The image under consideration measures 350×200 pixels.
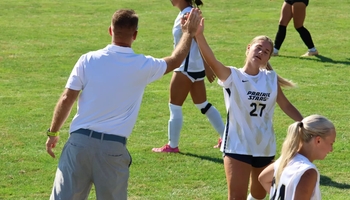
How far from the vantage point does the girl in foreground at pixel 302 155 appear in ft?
11.3

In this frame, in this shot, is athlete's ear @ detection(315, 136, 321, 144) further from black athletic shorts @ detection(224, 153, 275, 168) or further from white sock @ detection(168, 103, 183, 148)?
white sock @ detection(168, 103, 183, 148)

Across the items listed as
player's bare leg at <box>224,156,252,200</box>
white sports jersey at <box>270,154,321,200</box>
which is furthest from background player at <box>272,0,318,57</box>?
white sports jersey at <box>270,154,321,200</box>

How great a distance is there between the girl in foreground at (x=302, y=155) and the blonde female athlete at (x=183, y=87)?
3675mm

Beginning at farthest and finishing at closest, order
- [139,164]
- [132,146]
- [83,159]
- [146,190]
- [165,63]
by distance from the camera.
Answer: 1. [132,146]
2. [139,164]
3. [146,190]
4. [165,63]
5. [83,159]

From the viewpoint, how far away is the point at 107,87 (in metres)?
4.20

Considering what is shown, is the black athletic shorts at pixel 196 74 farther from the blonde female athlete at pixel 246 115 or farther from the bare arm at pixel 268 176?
the bare arm at pixel 268 176

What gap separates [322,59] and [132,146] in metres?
7.52

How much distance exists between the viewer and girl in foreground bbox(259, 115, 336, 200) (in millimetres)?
3443

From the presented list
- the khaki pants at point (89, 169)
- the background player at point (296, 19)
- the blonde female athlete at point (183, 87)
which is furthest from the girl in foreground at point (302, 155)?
the background player at point (296, 19)

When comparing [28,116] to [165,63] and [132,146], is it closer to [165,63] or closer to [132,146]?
[132,146]

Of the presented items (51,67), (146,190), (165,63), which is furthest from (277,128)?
(51,67)

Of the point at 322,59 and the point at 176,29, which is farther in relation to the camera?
the point at 322,59

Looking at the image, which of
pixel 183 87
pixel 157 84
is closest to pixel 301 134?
pixel 183 87

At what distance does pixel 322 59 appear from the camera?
44.7 feet
